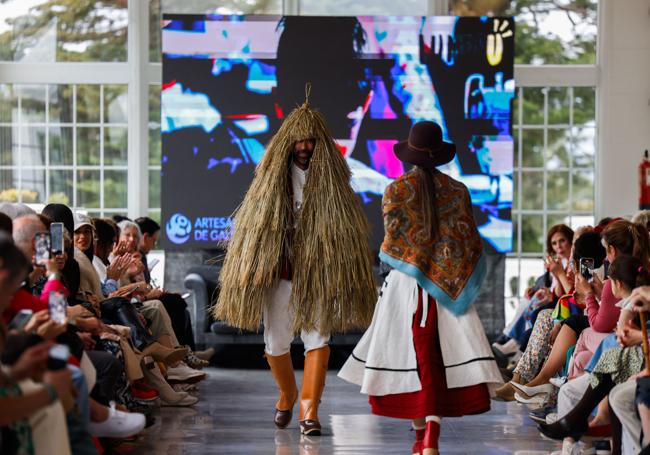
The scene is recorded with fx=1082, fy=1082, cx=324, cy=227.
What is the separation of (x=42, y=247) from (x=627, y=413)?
2.06 m

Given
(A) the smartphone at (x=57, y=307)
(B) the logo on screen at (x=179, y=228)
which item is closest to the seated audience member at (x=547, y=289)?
(B) the logo on screen at (x=179, y=228)

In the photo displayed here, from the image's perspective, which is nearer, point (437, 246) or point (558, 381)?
point (437, 246)

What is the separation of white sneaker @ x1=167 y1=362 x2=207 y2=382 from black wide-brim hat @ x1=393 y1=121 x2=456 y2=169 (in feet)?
8.51

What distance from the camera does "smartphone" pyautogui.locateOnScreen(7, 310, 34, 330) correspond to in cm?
322

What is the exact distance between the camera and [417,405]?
4297mm

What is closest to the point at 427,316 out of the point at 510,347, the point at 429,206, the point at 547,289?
the point at 429,206

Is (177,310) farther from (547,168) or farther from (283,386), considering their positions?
(547,168)

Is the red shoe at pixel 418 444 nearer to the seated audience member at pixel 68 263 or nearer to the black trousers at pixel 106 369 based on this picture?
the black trousers at pixel 106 369

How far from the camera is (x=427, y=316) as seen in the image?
4.32 m

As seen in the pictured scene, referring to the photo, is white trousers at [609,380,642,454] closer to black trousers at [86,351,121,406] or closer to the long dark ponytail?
the long dark ponytail

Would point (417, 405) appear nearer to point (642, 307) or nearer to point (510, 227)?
point (642, 307)

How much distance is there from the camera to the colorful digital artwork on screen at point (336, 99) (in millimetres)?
8352

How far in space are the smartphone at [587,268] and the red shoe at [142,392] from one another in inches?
89.3

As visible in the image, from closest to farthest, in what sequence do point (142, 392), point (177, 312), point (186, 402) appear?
point (142, 392) → point (186, 402) → point (177, 312)
